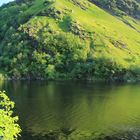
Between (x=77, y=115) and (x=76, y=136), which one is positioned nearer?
(x=76, y=136)

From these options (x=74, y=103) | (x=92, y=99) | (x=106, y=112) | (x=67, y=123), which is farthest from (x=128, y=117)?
(x=92, y=99)

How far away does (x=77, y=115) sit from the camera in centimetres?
12544

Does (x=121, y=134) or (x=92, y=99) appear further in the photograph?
(x=92, y=99)

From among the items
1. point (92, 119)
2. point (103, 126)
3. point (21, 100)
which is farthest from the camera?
point (21, 100)

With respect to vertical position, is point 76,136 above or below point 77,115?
below

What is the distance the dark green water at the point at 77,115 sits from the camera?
99.8m

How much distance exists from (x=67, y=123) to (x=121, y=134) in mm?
19685

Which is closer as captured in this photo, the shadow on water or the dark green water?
the shadow on water

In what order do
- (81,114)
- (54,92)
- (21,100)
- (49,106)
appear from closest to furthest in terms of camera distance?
(81,114), (49,106), (21,100), (54,92)

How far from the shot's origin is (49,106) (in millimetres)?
147500

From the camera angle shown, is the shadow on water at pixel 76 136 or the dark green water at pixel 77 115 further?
the dark green water at pixel 77 115

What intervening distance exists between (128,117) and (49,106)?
117 feet

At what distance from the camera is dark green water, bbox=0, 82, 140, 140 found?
327 ft

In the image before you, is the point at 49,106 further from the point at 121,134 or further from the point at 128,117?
the point at 121,134
